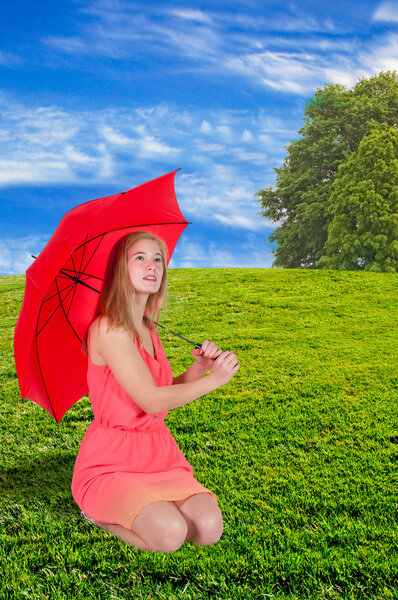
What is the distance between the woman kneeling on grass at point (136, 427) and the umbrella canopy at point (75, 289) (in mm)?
194

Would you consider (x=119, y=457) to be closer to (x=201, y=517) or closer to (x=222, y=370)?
(x=201, y=517)

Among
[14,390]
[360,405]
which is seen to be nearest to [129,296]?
[360,405]

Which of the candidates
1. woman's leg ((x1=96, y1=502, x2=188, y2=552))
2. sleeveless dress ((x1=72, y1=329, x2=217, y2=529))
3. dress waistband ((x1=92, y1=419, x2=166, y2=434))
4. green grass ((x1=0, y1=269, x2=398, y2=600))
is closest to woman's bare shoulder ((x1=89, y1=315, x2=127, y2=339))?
sleeveless dress ((x1=72, y1=329, x2=217, y2=529))

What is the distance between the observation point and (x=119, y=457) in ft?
11.1

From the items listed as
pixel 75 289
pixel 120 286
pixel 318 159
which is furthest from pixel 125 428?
pixel 318 159

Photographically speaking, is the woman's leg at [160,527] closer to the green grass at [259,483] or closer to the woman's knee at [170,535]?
the woman's knee at [170,535]

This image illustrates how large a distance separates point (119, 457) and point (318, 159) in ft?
83.4

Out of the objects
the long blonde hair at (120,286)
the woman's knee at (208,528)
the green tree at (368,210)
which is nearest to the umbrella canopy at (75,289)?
the long blonde hair at (120,286)

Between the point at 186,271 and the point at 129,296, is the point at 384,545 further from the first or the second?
the point at 186,271

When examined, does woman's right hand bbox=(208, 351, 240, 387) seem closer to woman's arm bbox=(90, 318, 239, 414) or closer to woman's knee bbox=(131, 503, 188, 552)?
woman's arm bbox=(90, 318, 239, 414)

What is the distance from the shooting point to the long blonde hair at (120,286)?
3.38m

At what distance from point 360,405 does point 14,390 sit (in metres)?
5.02

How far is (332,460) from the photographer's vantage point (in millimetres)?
5156

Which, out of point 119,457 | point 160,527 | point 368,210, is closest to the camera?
point 160,527
